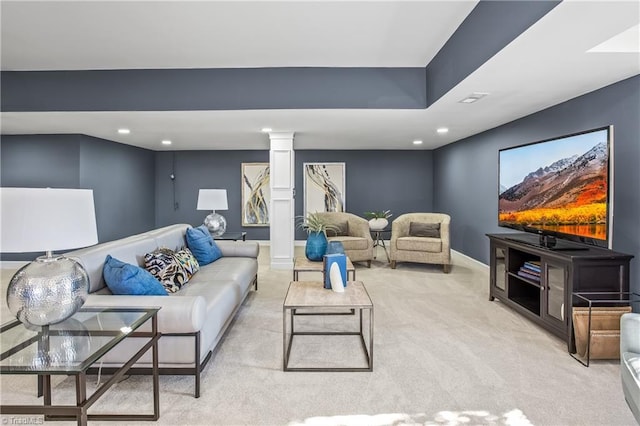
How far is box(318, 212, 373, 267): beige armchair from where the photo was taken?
5.62 metres

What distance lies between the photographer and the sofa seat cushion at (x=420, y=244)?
17.6 feet

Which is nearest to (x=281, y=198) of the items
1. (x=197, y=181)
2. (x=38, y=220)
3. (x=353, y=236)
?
(x=353, y=236)

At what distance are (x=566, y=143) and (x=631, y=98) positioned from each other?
0.51 metres

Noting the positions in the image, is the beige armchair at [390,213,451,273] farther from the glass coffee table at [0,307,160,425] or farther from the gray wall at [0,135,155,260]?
the gray wall at [0,135,155,260]

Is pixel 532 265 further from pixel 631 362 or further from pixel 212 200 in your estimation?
pixel 212 200

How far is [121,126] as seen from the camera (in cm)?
495

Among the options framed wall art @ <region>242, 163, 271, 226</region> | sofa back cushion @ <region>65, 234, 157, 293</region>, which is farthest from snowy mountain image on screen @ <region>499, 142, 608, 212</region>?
framed wall art @ <region>242, 163, 271, 226</region>

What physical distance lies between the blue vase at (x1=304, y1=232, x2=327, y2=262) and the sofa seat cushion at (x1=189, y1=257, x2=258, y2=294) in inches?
25.7

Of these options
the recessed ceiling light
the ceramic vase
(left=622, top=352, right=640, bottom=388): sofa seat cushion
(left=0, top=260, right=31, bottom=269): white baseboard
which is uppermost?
the recessed ceiling light

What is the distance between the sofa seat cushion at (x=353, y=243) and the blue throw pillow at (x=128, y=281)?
3.45 meters

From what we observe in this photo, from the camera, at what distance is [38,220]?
146 centimetres

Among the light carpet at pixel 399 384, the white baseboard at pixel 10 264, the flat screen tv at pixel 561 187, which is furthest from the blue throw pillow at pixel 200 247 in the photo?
the white baseboard at pixel 10 264

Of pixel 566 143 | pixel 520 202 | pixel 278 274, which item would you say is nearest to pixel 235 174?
pixel 278 274

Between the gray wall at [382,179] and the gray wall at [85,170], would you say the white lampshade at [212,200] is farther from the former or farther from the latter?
the gray wall at [382,179]
